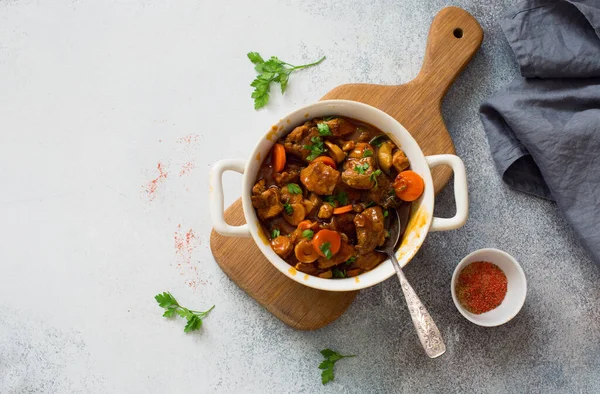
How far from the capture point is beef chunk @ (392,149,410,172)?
2859 millimetres

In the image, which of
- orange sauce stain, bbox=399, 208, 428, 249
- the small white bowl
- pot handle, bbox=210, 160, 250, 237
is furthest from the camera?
the small white bowl

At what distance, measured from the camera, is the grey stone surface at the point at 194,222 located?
333cm

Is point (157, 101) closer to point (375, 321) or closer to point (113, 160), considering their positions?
point (113, 160)

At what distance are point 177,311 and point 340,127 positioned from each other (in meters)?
1.47

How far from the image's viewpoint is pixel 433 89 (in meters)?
3.29

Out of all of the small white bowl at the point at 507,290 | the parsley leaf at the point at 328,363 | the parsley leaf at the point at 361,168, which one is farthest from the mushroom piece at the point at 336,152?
the parsley leaf at the point at 328,363

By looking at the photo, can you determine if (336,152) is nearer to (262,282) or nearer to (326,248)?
(326,248)

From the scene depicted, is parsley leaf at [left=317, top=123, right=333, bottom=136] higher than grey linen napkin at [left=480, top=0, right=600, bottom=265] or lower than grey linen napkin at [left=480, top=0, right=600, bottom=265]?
higher

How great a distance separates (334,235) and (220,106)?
1185 millimetres

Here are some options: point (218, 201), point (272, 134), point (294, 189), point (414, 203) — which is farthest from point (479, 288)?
point (218, 201)

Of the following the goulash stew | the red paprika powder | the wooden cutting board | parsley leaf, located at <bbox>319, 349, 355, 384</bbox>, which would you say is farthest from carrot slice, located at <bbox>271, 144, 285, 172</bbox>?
the red paprika powder

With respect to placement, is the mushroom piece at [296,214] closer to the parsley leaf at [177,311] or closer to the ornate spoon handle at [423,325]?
the ornate spoon handle at [423,325]

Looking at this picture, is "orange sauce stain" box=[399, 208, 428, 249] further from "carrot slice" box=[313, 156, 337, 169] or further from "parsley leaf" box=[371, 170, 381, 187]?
"carrot slice" box=[313, 156, 337, 169]

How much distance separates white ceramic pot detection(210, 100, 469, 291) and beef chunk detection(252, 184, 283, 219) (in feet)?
0.12
